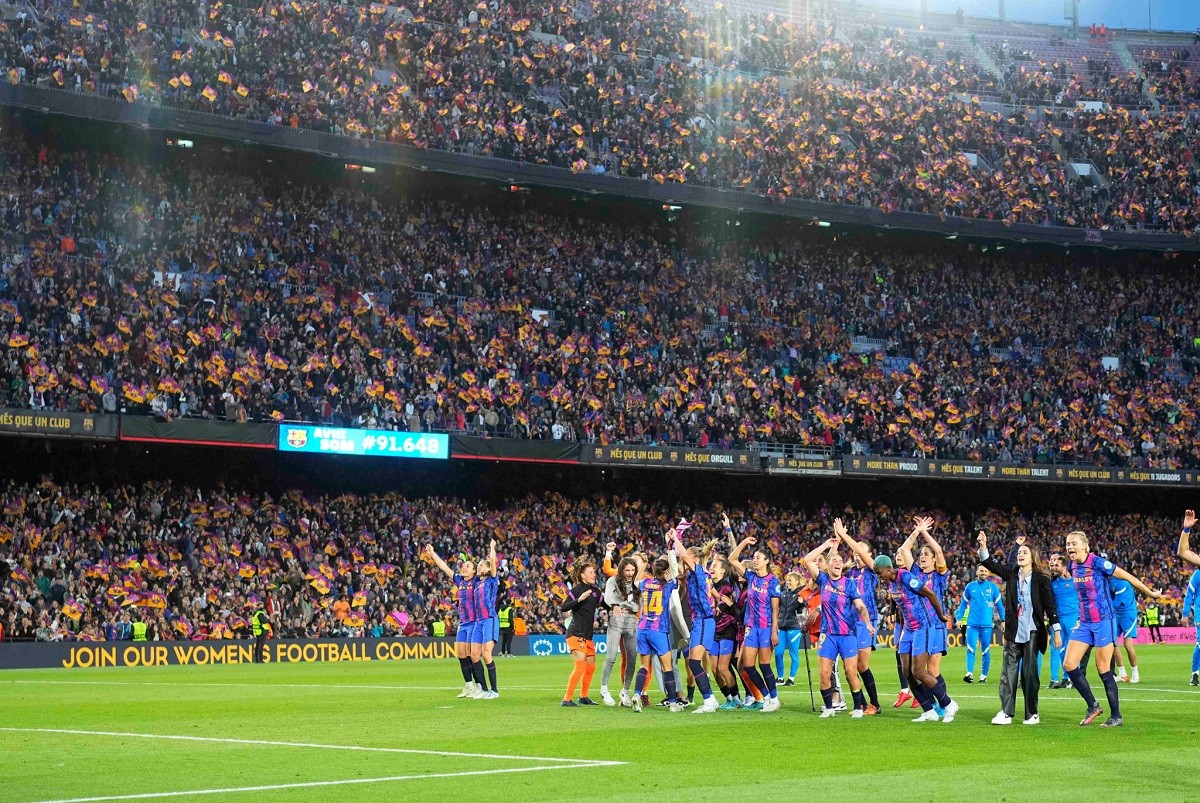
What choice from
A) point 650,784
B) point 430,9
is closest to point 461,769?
point 650,784

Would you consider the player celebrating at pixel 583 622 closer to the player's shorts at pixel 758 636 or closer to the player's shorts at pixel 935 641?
the player's shorts at pixel 758 636

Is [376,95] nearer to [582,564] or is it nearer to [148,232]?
[148,232]

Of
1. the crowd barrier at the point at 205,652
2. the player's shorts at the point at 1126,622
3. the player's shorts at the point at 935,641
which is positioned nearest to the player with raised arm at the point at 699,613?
the player's shorts at the point at 935,641

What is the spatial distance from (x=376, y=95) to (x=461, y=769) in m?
41.0

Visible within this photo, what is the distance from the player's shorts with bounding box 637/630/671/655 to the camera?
809 inches

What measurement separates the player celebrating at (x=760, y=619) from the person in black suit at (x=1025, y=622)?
3.15m

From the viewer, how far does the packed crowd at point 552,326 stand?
43906 mm

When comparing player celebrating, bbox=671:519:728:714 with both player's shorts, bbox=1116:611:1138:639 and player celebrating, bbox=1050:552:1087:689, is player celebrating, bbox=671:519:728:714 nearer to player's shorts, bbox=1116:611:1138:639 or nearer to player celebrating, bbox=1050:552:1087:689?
player celebrating, bbox=1050:552:1087:689

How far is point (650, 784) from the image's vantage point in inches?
504

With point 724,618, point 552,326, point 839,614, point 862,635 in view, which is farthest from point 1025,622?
point 552,326

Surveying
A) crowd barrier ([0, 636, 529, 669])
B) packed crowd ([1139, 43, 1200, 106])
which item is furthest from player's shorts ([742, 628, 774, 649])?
packed crowd ([1139, 43, 1200, 106])

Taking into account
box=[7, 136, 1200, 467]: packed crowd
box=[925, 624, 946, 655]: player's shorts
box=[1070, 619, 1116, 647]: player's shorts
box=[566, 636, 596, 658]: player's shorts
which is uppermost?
box=[7, 136, 1200, 467]: packed crowd

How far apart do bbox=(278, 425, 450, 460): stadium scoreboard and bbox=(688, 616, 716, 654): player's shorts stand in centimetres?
2538

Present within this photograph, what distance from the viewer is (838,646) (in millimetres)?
19312
